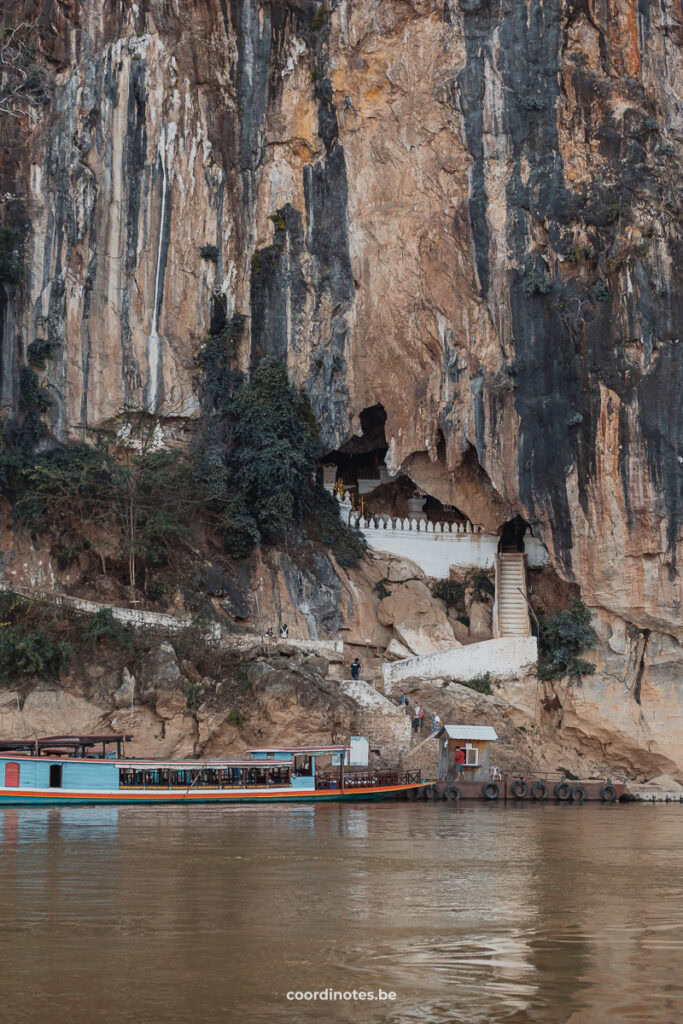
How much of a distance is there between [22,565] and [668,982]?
25.9 meters

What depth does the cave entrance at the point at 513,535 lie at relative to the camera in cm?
3884

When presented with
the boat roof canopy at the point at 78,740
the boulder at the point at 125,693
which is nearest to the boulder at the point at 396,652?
the boulder at the point at 125,693

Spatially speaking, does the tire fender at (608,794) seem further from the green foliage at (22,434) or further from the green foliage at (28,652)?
the green foliage at (22,434)

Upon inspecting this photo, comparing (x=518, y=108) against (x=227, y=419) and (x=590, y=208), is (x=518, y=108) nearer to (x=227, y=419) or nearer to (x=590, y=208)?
(x=590, y=208)

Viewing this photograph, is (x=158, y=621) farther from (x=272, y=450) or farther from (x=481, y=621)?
(x=481, y=621)

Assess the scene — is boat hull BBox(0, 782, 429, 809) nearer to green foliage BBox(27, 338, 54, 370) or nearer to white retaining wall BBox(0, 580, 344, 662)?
white retaining wall BBox(0, 580, 344, 662)

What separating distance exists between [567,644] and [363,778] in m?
8.07

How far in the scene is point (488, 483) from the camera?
38.2 m

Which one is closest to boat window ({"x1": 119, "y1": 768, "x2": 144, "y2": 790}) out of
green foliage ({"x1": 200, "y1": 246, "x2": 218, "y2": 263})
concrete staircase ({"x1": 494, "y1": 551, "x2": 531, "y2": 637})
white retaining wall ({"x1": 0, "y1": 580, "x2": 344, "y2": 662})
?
white retaining wall ({"x1": 0, "y1": 580, "x2": 344, "y2": 662})

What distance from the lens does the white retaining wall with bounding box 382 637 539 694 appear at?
112 feet

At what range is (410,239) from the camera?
38.0 metres

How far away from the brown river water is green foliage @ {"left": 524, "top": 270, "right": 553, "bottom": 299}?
56.0 feet

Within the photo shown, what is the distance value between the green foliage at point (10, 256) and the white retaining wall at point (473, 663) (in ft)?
48.2

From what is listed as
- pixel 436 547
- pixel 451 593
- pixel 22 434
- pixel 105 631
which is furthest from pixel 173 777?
pixel 436 547
